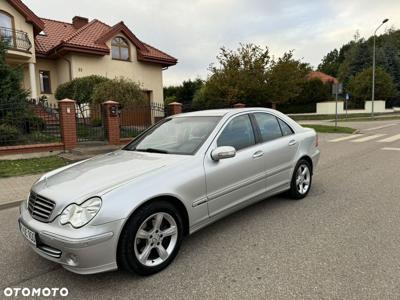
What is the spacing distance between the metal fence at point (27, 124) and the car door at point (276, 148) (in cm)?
816

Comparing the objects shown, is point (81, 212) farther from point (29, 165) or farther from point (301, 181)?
point (29, 165)

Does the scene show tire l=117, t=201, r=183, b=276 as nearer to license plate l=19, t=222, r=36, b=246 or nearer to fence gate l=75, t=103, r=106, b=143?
license plate l=19, t=222, r=36, b=246

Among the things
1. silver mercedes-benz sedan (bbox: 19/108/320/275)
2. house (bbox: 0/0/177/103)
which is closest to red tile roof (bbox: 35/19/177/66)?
house (bbox: 0/0/177/103)

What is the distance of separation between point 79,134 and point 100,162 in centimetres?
827

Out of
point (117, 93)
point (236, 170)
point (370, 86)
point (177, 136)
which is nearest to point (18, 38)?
point (117, 93)

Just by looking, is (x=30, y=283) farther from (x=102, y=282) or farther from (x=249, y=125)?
(x=249, y=125)

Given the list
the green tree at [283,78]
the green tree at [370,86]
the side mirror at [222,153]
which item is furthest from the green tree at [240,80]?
the green tree at [370,86]

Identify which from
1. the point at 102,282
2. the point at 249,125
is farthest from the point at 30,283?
the point at 249,125

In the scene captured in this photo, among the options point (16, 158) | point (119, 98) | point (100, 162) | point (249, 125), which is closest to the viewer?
point (100, 162)

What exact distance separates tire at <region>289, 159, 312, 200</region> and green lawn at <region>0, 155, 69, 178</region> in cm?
622

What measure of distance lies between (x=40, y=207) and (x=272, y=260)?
2.30 meters

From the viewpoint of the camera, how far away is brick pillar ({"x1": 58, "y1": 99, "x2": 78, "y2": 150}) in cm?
1035

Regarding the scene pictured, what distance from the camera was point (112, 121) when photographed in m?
11.5

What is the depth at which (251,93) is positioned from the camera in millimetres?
20125
